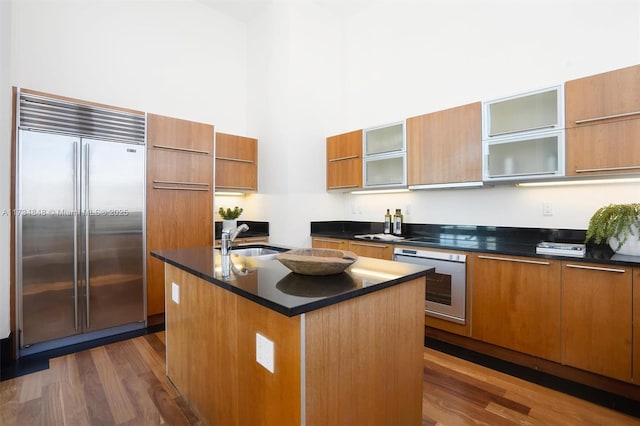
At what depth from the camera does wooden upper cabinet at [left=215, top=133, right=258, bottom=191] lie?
376 cm

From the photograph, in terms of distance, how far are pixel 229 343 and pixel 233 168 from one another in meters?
2.83

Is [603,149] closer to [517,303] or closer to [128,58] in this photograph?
[517,303]

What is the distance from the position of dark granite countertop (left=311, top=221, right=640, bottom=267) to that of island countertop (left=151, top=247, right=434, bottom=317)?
121 cm

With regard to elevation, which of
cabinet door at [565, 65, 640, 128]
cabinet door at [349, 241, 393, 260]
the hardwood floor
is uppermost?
cabinet door at [565, 65, 640, 128]

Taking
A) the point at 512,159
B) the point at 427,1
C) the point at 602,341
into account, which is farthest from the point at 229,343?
the point at 427,1

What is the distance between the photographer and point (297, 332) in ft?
3.32

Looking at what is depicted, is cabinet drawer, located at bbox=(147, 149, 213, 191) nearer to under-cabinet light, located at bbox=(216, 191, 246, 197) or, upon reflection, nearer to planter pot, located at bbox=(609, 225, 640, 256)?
under-cabinet light, located at bbox=(216, 191, 246, 197)

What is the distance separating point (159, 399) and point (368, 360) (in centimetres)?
151

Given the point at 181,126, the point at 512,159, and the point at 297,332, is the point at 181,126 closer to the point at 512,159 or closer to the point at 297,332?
the point at 297,332

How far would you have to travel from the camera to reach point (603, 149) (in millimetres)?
2076

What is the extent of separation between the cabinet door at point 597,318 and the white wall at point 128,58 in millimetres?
4050

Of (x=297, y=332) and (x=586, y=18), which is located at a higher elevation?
(x=586, y=18)

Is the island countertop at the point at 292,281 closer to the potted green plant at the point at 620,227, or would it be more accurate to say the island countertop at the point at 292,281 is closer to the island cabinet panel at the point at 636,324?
the island cabinet panel at the point at 636,324

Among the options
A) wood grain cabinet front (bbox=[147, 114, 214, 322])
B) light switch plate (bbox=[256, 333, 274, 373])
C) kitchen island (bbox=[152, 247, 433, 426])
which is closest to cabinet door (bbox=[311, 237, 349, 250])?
wood grain cabinet front (bbox=[147, 114, 214, 322])
